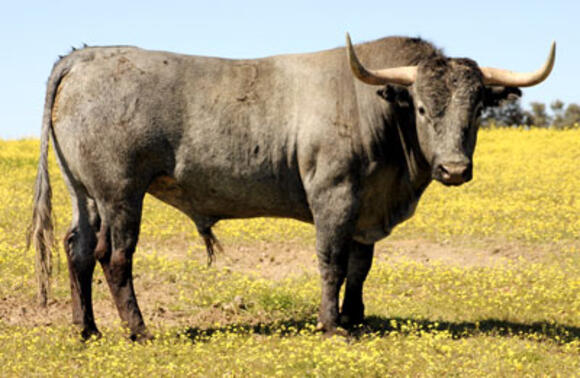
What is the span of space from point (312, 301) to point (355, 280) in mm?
1433

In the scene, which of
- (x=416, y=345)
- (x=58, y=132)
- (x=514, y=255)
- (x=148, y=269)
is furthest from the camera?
(x=514, y=255)

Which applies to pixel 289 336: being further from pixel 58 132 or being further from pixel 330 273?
pixel 58 132

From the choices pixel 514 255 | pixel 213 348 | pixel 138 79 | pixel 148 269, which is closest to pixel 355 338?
pixel 213 348

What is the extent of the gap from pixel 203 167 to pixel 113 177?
1.02 metres

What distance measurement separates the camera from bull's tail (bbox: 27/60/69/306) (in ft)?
29.9

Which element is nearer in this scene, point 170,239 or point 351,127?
point 351,127

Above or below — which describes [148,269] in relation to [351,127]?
below

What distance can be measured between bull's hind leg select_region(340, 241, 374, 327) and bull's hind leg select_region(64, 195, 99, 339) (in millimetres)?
3077

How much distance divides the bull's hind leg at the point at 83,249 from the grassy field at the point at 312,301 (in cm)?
31

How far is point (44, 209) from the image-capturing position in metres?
9.25

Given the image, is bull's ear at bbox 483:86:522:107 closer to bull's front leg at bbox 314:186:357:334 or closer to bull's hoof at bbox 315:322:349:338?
bull's front leg at bbox 314:186:357:334

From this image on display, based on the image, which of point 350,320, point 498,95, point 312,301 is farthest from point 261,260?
point 498,95

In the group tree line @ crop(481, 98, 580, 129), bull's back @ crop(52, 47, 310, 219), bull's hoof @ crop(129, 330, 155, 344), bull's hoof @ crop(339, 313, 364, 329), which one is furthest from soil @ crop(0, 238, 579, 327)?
tree line @ crop(481, 98, 580, 129)

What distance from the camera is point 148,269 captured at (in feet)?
43.0
